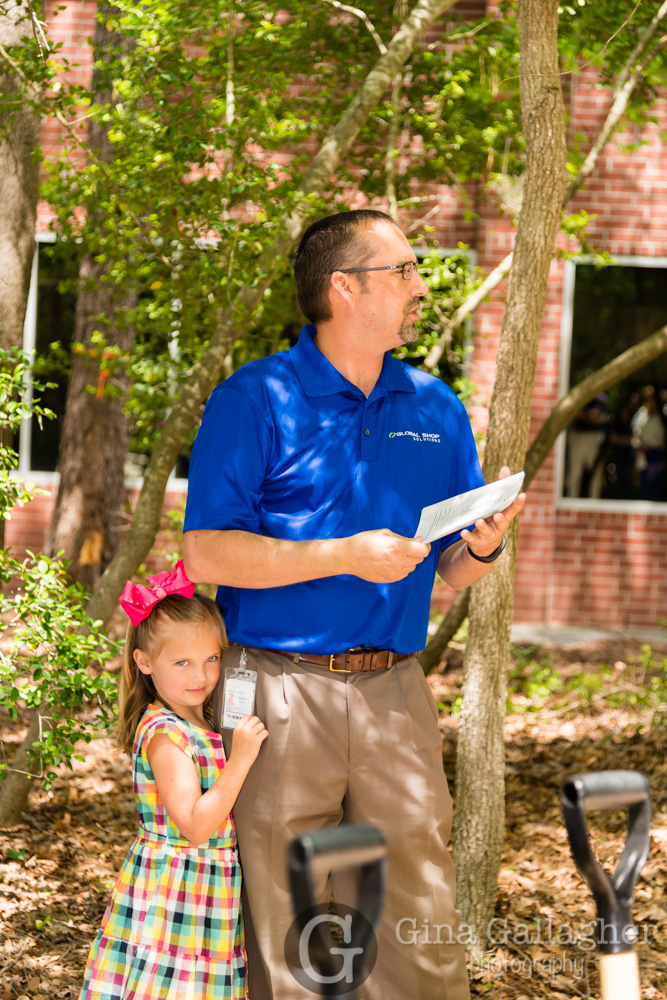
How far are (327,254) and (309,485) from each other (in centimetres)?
59

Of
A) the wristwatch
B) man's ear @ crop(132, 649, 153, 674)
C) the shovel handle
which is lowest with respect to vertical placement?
the shovel handle

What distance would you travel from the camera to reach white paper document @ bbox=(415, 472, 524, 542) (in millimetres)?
2174

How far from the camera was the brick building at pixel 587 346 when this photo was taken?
27.8ft

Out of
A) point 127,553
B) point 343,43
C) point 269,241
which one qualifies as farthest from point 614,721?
point 343,43

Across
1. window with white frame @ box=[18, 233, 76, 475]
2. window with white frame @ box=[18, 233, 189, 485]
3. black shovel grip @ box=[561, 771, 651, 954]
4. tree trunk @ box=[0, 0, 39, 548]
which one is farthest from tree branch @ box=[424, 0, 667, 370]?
window with white frame @ box=[18, 233, 76, 475]

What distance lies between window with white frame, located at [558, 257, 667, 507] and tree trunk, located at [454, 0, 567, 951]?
5320 mm

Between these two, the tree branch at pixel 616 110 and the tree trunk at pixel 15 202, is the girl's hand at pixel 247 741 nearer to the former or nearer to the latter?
the tree trunk at pixel 15 202

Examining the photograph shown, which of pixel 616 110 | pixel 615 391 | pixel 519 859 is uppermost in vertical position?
pixel 616 110

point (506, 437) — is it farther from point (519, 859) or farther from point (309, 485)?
point (519, 859)

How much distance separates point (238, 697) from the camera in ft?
7.90

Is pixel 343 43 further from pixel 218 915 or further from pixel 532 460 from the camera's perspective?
pixel 218 915

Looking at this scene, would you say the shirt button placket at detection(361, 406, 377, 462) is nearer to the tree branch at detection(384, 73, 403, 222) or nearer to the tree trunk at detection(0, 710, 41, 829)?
the tree trunk at detection(0, 710, 41, 829)

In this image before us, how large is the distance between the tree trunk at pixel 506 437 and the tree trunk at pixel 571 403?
1006mm

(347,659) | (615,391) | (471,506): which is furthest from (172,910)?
(615,391)
